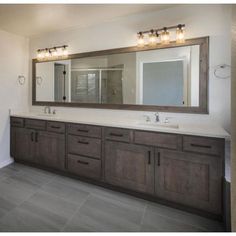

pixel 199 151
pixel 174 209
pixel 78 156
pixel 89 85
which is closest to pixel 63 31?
pixel 89 85

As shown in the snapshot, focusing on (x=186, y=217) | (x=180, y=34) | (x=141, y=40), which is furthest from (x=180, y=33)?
(x=186, y=217)

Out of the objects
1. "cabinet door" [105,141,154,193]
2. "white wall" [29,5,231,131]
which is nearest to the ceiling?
"white wall" [29,5,231,131]

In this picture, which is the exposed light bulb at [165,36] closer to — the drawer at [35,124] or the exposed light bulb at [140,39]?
the exposed light bulb at [140,39]

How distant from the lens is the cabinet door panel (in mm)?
3031

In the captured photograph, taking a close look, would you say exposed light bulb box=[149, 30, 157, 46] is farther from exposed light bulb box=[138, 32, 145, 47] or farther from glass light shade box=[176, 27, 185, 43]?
glass light shade box=[176, 27, 185, 43]

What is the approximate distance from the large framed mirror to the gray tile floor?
1.19m

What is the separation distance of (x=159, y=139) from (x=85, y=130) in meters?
1.00

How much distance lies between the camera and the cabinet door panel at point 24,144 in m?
3.03

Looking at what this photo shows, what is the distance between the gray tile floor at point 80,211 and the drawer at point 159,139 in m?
0.69

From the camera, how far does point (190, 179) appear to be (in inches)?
74.5

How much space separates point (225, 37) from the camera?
2.09 meters

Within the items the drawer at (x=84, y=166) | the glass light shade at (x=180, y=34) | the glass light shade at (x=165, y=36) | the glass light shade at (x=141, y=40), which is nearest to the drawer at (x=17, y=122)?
the drawer at (x=84, y=166)

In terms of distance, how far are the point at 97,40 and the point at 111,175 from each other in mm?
1988

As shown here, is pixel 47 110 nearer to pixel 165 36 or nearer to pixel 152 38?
pixel 152 38
